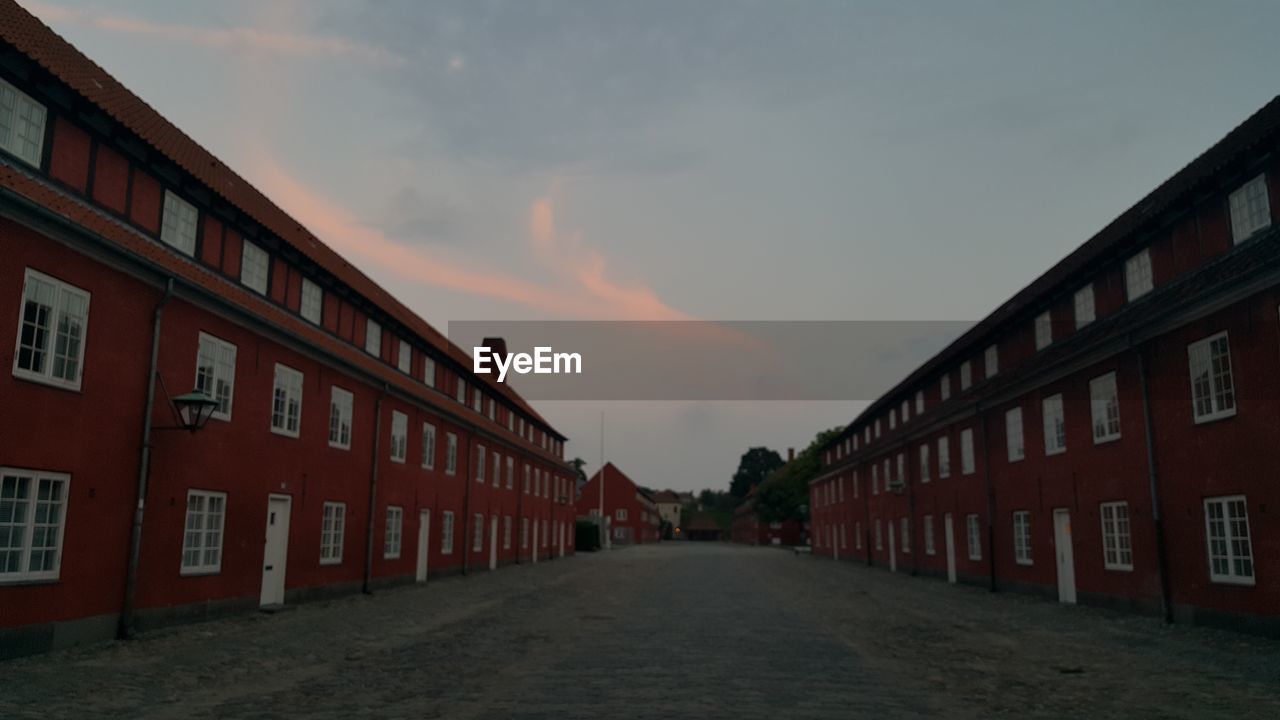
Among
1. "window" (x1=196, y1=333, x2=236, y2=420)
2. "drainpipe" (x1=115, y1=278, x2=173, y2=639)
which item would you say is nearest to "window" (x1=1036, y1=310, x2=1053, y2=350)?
"window" (x1=196, y1=333, x2=236, y2=420)

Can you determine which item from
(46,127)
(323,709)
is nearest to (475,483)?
(46,127)

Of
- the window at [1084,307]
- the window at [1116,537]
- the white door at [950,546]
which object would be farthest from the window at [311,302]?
the white door at [950,546]

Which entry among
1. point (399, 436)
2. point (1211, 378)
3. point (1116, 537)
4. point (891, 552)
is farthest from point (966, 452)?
point (399, 436)

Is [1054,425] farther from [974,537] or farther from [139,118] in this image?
[139,118]

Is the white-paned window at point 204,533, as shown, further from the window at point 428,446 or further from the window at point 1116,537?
the window at point 1116,537

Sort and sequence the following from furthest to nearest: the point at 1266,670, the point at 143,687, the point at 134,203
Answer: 1. the point at 134,203
2. the point at 1266,670
3. the point at 143,687

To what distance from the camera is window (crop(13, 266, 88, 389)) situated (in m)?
12.8

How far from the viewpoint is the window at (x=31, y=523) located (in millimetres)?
12438

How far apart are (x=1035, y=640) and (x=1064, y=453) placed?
9.11 m

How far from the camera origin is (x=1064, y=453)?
23.5 meters

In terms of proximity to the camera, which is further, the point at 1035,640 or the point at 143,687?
the point at 1035,640

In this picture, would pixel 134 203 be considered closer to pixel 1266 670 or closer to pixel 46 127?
pixel 46 127

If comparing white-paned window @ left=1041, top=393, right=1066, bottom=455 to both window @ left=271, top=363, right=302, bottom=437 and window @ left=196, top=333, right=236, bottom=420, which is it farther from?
window @ left=196, top=333, right=236, bottom=420

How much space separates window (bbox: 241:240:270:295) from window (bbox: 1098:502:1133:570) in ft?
66.2
